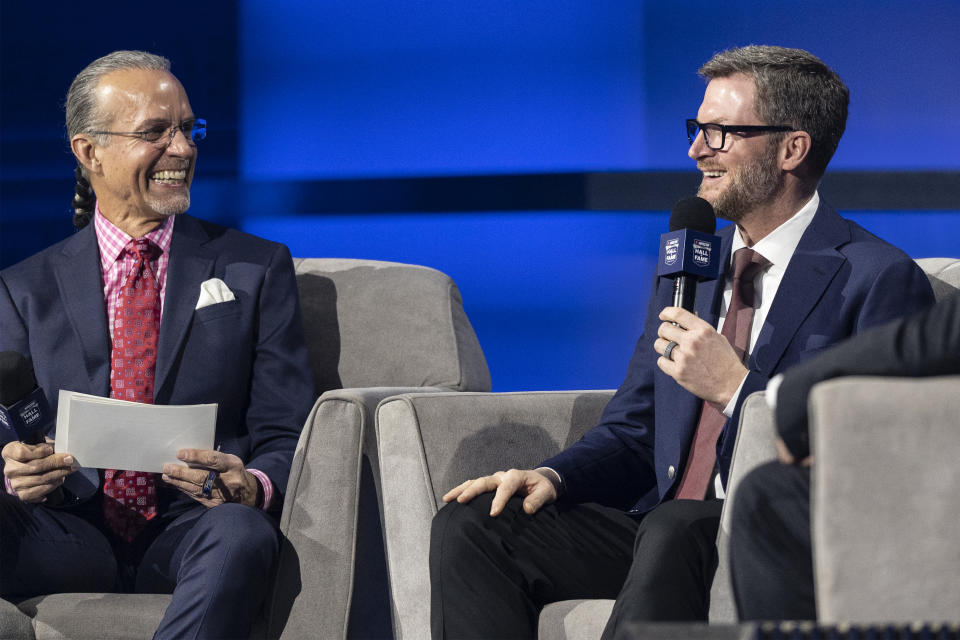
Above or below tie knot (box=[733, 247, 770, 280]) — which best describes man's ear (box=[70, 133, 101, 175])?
above

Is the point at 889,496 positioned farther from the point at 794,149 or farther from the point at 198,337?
the point at 198,337

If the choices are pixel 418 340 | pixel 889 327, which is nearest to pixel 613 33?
pixel 418 340

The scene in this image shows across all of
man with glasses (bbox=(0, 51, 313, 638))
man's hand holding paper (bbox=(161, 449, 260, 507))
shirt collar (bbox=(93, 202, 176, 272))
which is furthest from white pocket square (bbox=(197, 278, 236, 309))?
man's hand holding paper (bbox=(161, 449, 260, 507))

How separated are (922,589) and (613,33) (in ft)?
8.12

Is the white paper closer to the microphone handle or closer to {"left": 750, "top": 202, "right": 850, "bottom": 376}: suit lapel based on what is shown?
the microphone handle

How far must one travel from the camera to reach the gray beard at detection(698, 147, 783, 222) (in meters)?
2.07

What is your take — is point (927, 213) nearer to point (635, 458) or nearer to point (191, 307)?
point (635, 458)

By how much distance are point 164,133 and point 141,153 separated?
0.07 m

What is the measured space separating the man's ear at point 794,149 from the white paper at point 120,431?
1.19m

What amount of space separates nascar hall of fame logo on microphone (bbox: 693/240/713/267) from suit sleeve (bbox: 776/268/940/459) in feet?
2.03

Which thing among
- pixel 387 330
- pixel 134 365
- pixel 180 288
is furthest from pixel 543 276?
pixel 134 365

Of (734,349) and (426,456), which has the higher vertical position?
(734,349)

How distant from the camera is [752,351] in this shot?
1901 mm

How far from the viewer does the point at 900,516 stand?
991 millimetres
